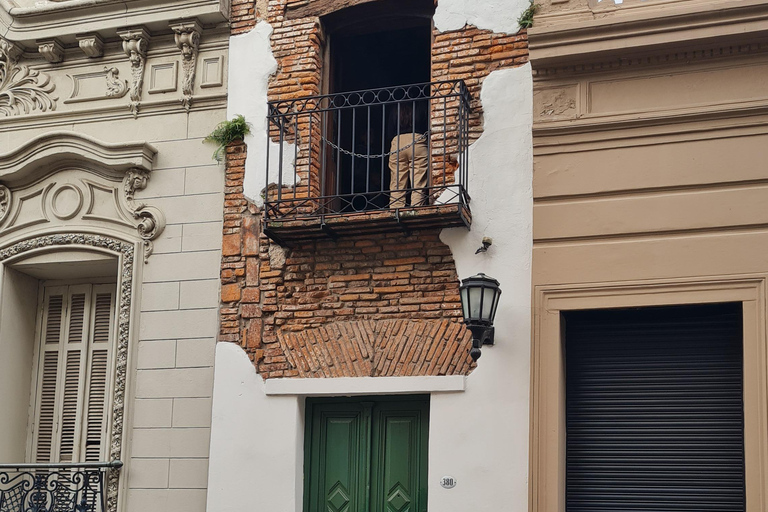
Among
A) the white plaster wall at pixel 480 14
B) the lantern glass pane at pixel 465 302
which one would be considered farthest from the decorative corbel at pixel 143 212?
the lantern glass pane at pixel 465 302

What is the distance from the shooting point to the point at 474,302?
30.9ft

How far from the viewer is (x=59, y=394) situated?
11695mm

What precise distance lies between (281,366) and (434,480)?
1758 millimetres

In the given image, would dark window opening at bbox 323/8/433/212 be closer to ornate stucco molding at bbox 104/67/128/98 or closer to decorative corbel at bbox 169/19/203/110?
decorative corbel at bbox 169/19/203/110

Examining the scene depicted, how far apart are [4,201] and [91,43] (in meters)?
1.81

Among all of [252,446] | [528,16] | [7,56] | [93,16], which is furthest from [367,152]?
[7,56]

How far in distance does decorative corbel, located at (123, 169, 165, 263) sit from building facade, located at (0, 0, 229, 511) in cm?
1

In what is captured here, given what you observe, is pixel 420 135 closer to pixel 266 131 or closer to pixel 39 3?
pixel 266 131

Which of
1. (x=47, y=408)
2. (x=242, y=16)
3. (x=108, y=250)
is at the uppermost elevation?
(x=242, y=16)

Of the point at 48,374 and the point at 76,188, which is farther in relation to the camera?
the point at 48,374

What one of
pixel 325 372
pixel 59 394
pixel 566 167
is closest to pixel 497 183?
pixel 566 167

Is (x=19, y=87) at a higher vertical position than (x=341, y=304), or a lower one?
higher

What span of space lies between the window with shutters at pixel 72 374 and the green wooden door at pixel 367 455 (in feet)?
7.48

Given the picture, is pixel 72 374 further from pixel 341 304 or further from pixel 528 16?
pixel 528 16
